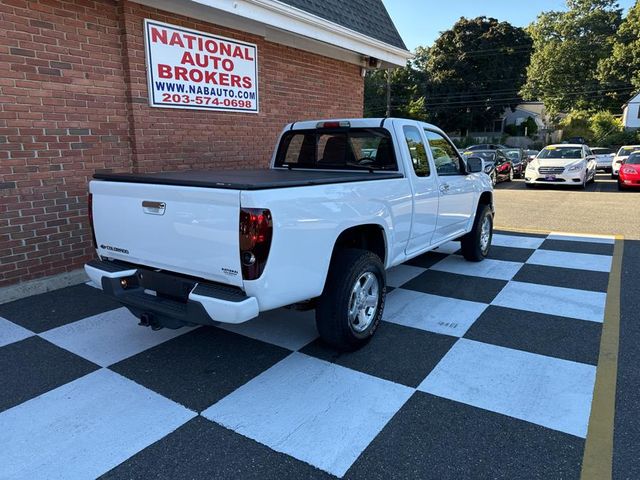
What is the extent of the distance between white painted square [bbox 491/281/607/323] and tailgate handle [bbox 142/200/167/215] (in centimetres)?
357

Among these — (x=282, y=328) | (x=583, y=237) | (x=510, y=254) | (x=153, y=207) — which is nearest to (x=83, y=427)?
(x=153, y=207)

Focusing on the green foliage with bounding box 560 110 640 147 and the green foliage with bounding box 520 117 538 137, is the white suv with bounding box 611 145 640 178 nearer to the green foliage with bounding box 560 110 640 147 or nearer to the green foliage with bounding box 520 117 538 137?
the green foliage with bounding box 560 110 640 147

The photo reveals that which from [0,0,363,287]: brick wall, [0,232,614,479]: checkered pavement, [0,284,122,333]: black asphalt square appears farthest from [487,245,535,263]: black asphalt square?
[0,284,122,333]: black asphalt square

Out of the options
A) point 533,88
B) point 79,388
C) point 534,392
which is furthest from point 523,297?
point 533,88

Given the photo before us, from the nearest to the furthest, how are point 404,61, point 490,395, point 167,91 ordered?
point 490,395
point 167,91
point 404,61

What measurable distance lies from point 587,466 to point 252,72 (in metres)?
6.97

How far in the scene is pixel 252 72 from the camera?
747cm

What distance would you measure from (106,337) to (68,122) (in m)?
2.81

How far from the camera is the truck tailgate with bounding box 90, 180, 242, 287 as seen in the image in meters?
2.80

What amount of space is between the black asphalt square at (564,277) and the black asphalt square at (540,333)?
3.99 feet

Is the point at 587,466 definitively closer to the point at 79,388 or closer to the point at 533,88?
the point at 79,388

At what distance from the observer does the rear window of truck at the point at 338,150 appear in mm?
4562

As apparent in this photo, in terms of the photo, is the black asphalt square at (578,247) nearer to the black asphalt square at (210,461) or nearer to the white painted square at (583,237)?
the white painted square at (583,237)

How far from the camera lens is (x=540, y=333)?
408cm
